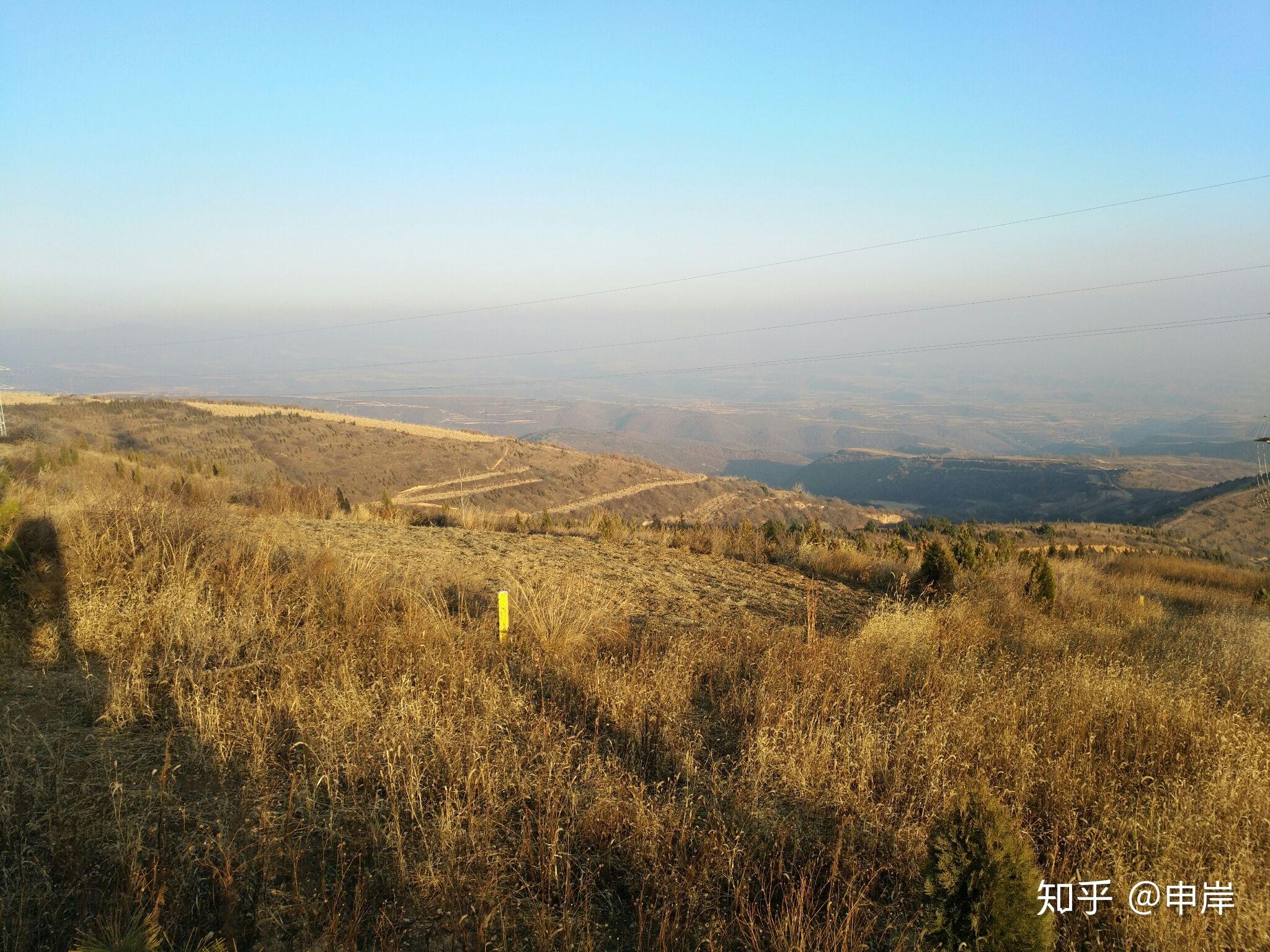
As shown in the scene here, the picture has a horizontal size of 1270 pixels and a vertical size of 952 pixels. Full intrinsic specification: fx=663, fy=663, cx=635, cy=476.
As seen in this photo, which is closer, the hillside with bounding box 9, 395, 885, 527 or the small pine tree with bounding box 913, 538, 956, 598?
the small pine tree with bounding box 913, 538, 956, 598

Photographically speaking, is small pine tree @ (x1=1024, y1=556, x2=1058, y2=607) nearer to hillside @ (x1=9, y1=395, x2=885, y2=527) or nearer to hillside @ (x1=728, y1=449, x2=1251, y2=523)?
hillside @ (x1=9, y1=395, x2=885, y2=527)

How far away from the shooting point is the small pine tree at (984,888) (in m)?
2.61

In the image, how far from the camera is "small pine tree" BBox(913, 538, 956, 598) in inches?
414

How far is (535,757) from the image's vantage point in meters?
3.94

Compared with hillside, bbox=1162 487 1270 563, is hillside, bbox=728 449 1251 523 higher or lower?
lower

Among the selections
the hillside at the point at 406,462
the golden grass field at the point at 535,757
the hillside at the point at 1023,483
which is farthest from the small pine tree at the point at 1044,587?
the hillside at the point at 1023,483

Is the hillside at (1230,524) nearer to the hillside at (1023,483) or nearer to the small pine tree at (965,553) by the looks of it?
the hillside at (1023,483)

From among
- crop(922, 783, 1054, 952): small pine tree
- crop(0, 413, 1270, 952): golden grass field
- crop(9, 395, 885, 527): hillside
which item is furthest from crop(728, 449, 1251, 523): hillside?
crop(922, 783, 1054, 952): small pine tree

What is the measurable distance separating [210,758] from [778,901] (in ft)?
10.5

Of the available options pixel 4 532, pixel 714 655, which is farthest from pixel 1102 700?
pixel 4 532

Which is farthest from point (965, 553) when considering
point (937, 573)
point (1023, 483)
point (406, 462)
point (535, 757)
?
point (1023, 483)

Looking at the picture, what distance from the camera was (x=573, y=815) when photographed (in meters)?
3.43

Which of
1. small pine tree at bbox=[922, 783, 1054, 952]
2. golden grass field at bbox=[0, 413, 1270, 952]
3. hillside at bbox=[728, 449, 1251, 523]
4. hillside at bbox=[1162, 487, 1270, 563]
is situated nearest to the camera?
small pine tree at bbox=[922, 783, 1054, 952]

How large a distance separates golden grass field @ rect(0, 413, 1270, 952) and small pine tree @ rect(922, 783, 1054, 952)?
16 centimetres
